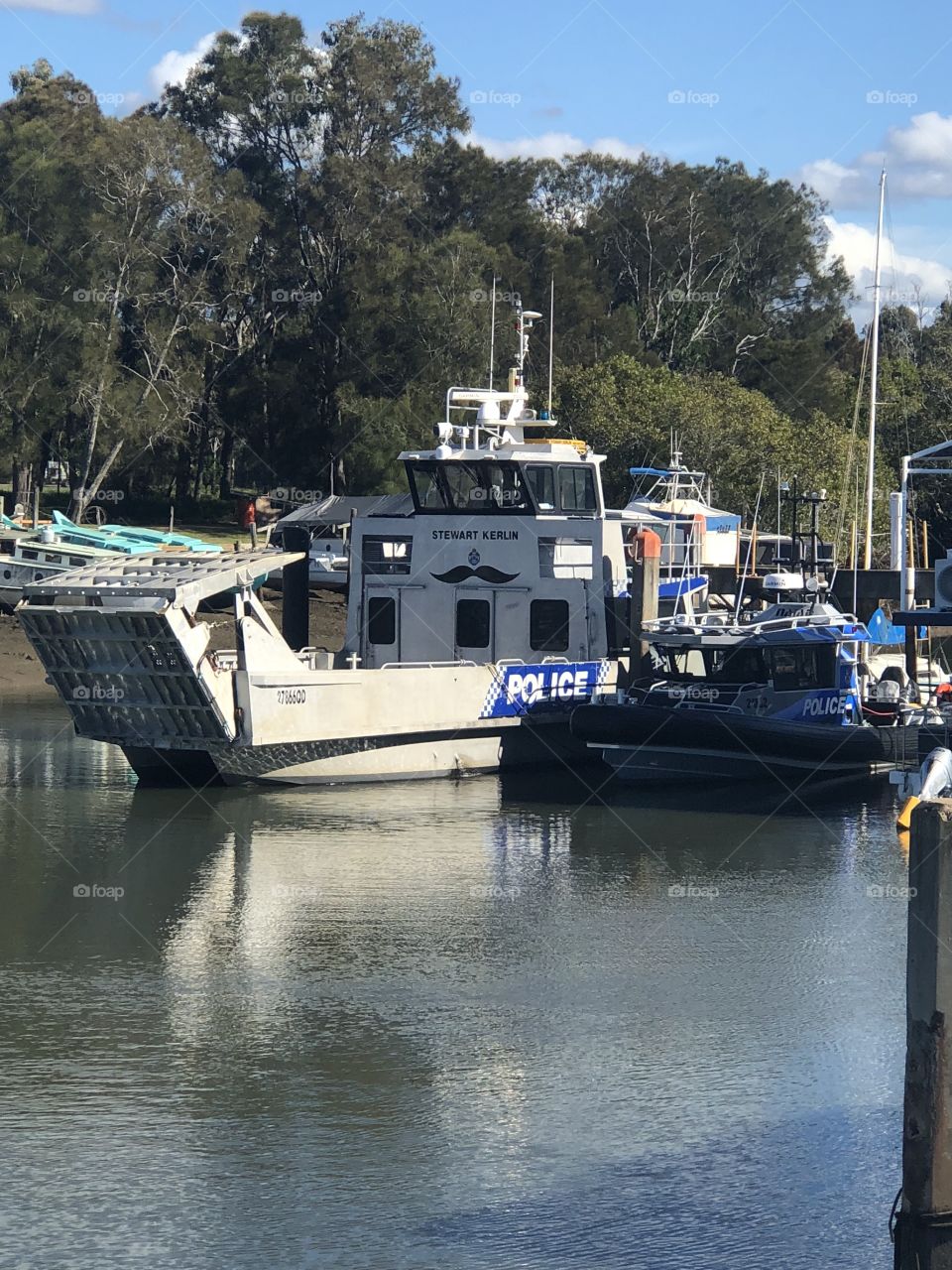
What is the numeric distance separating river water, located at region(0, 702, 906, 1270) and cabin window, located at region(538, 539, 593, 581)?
436 centimetres

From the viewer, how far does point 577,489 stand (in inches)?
984

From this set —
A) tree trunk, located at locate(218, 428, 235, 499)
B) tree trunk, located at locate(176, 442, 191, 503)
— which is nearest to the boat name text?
tree trunk, located at locate(176, 442, 191, 503)

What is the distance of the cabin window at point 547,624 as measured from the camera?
2467 cm

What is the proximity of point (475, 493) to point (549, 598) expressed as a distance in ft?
6.08

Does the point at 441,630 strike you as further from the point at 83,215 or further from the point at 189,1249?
the point at 83,215

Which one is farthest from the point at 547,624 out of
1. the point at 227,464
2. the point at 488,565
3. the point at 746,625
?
the point at 227,464

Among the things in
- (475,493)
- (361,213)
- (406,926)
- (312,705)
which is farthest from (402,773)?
(361,213)

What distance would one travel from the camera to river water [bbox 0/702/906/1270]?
9711mm

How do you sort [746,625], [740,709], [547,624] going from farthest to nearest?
[547,624] → [746,625] → [740,709]

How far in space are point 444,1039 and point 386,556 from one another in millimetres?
13032

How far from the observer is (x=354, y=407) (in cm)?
5378

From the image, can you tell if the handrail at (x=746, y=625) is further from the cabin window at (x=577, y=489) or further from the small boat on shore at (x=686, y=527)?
the small boat on shore at (x=686, y=527)

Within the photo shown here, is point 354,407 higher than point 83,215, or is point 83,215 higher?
point 83,215

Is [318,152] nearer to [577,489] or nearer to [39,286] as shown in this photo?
[39,286]
